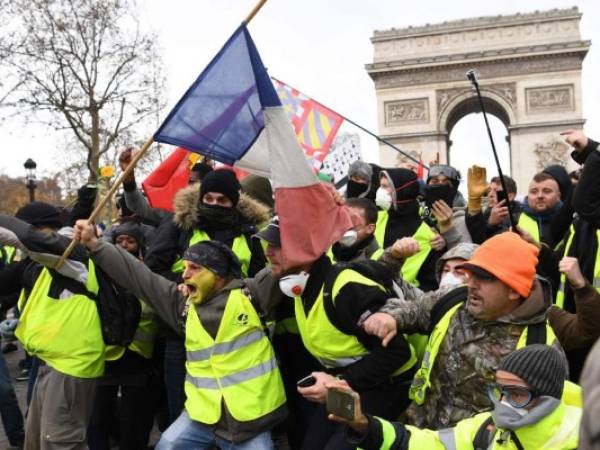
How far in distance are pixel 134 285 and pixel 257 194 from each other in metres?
2.00

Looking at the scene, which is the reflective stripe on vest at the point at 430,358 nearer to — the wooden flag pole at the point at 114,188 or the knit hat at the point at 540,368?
the knit hat at the point at 540,368

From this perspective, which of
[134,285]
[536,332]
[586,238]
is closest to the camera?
[536,332]

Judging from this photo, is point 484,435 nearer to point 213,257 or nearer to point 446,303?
point 446,303

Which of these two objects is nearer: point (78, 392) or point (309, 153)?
point (78, 392)

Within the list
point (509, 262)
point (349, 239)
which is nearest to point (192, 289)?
point (349, 239)

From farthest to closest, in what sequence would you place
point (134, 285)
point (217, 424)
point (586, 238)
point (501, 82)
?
1. point (501, 82)
2. point (586, 238)
3. point (134, 285)
4. point (217, 424)

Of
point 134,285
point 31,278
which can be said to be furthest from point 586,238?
point 31,278

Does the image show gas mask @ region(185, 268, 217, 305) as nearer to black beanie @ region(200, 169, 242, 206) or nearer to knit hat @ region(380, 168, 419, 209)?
black beanie @ region(200, 169, 242, 206)

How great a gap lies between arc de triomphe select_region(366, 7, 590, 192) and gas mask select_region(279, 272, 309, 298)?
1146 inches

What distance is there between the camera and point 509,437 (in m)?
2.38

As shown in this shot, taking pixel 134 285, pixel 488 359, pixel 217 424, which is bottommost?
pixel 217 424

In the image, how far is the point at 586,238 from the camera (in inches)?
161

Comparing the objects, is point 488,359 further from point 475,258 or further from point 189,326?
point 189,326

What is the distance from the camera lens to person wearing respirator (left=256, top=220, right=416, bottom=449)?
3.21 meters
